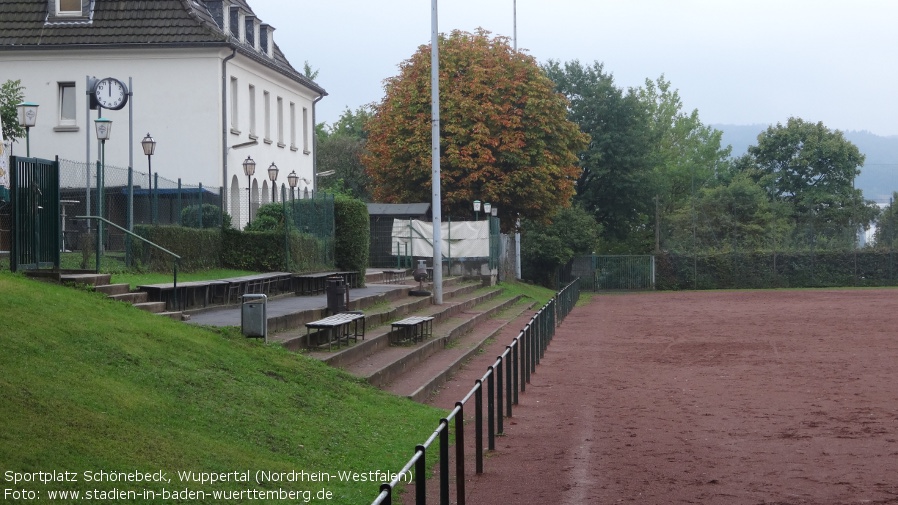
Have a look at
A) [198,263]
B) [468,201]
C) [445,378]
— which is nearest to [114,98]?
[198,263]

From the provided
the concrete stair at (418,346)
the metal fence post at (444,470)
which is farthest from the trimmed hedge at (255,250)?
the metal fence post at (444,470)

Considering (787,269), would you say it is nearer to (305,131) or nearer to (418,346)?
(305,131)

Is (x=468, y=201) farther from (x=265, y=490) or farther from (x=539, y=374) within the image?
(x=265, y=490)

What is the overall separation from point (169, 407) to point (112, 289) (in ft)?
21.4

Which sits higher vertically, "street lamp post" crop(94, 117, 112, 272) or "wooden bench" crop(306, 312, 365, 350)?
"street lamp post" crop(94, 117, 112, 272)

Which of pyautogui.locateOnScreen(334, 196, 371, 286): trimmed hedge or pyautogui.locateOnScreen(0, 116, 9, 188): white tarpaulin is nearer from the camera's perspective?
pyautogui.locateOnScreen(0, 116, 9, 188): white tarpaulin

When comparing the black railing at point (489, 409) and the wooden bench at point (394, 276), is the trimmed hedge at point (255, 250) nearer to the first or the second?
the black railing at point (489, 409)

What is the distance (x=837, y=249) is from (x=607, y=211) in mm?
14708

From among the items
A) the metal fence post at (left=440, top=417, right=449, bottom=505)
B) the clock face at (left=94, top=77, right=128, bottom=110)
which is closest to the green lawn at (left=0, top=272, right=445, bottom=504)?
the metal fence post at (left=440, top=417, right=449, bottom=505)

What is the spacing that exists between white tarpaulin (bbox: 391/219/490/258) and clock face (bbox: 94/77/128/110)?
18.7 m

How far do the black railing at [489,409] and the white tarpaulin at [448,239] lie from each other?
16.2m

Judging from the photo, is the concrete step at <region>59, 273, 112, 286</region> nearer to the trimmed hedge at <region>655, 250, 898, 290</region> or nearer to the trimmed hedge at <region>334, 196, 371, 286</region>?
the trimmed hedge at <region>334, 196, 371, 286</region>

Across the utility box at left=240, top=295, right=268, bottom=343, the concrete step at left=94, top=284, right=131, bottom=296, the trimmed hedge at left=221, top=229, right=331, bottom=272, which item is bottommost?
the utility box at left=240, top=295, right=268, bottom=343

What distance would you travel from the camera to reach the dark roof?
1325 inches
